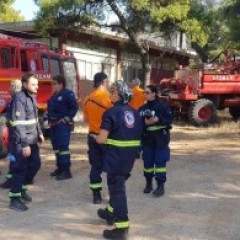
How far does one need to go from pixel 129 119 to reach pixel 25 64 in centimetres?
698

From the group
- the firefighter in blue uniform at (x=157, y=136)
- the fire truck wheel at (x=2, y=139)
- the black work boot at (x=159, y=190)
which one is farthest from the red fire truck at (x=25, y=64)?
the black work boot at (x=159, y=190)

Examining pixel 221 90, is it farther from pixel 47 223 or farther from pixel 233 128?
pixel 47 223

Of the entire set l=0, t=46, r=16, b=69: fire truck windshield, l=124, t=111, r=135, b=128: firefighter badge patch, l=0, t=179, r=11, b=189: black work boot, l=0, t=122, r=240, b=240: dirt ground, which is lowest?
l=0, t=122, r=240, b=240: dirt ground

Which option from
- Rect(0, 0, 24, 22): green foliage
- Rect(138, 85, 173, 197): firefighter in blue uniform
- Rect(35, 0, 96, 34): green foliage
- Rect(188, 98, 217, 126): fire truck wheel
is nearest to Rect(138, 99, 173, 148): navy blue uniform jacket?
Rect(138, 85, 173, 197): firefighter in blue uniform

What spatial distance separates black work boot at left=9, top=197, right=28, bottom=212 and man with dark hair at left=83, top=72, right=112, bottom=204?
936mm

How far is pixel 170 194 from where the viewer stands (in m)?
7.45

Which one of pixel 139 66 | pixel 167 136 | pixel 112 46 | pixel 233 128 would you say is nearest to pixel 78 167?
pixel 167 136

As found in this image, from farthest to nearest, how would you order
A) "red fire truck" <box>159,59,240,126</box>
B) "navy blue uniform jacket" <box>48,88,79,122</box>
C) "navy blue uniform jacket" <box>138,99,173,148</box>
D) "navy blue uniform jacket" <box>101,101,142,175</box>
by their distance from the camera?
"red fire truck" <box>159,59,240,126</box>, "navy blue uniform jacket" <box>48,88,79,122</box>, "navy blue uniform jacket" <box>138,99,173,148</box>, "navy blue uniform jacket" <box>101,101,142,175</box>

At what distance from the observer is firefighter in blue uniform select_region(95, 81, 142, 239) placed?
207 inches

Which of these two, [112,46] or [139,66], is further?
[139,66]

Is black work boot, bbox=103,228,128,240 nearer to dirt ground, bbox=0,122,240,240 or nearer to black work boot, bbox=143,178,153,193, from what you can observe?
dirt ground, bbox=0,122,240,240

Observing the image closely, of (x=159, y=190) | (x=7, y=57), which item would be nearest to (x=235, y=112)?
(x=7, y=57)

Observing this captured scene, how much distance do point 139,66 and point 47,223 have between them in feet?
71.4

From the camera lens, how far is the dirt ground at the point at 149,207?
18.4ft
